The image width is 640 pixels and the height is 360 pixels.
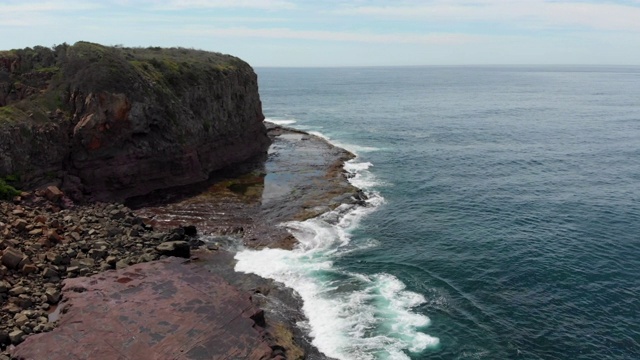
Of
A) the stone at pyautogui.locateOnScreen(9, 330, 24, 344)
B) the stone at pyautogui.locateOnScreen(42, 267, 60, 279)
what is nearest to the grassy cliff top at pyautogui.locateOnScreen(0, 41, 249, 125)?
the stone at pyautogui.locateOnScreen(42, 267, 60, 279)

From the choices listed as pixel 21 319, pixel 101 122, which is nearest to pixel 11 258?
pixel 21 319

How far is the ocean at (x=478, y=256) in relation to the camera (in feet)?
109

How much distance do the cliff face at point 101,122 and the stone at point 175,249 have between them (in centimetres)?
1912

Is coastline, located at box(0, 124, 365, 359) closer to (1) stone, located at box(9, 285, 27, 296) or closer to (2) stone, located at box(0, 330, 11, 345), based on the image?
(2) stone, located at box(0, 330, 11, 345)

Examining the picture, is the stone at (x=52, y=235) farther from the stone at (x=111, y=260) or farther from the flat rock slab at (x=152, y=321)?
the flat rock slab at (x=152, y=321)

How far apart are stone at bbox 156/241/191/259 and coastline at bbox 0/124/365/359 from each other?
3.62 feet

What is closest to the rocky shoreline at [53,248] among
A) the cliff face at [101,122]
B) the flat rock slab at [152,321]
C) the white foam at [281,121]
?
the flat rock slab at [152,321]

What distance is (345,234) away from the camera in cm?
5141

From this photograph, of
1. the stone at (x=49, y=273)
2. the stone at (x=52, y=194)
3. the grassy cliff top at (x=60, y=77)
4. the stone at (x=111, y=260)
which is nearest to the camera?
the stone at (x=49, y=273)

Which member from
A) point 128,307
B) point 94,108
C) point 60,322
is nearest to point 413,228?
point 128,307

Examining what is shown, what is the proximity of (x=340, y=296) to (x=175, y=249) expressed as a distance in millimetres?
15080

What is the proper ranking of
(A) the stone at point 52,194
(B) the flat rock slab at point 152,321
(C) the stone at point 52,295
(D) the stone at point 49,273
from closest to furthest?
1. (B) the flat rock slab at point 152,321
2. (C) the stone at point 52,295
3. (D) the stone at point 49,273
4. (A) the stone at point 52,194

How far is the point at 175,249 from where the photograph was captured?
4197 centimetres

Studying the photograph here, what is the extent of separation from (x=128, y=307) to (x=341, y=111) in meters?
124
